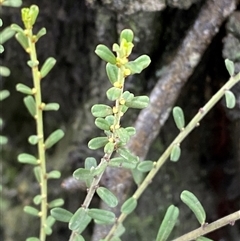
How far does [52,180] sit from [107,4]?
429mm

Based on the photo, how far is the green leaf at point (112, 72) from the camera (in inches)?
17.4

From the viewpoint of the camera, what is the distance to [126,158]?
46 cm

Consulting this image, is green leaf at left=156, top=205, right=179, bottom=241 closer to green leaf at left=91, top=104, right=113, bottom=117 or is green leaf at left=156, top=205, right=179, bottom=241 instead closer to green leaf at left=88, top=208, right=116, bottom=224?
green leaf at left=88, top=208, right=116, bottom=224

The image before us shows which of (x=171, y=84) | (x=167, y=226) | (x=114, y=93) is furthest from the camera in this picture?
(x=171, y=84)

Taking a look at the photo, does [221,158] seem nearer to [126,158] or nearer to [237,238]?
[237,238]

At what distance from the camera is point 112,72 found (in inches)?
17.4

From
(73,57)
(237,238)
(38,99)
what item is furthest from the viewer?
(73,57)

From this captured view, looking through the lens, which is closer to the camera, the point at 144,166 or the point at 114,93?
the point at 114,93

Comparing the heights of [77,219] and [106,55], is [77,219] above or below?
below

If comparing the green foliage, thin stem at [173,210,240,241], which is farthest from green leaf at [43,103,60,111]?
thin stem at [173,210,240,241]

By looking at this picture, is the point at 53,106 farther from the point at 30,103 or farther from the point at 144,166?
the point at 144,166

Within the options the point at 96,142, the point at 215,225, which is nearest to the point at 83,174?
the point at 96,142

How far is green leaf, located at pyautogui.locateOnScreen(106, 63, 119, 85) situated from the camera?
0.44 metres

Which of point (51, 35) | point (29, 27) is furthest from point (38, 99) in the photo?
point (51, 35)
